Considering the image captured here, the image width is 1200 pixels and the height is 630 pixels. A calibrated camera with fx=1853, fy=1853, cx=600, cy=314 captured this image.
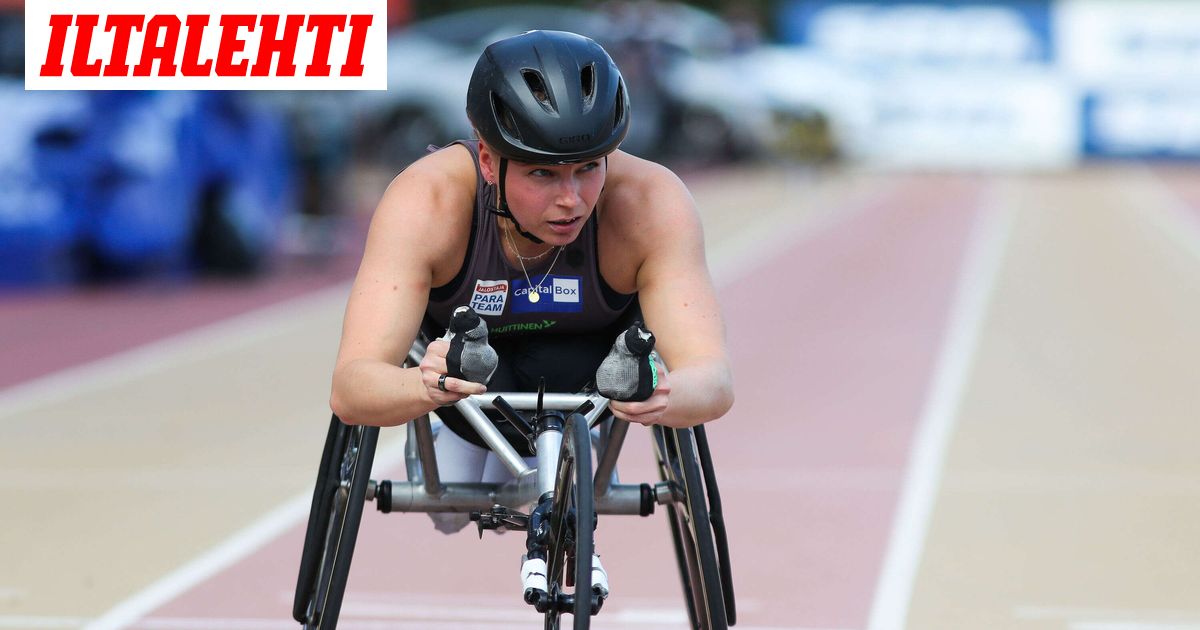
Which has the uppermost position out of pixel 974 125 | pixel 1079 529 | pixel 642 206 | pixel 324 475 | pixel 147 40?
pixel 974 125

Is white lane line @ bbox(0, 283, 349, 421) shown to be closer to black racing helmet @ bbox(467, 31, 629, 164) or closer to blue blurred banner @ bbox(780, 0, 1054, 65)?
black racing helmet @ bbox(467, 31, 629, 164)

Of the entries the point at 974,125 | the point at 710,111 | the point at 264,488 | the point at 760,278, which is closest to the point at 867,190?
the point at 710,111

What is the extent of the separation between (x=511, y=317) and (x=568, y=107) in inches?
21.5

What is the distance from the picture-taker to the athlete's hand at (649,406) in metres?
3.79

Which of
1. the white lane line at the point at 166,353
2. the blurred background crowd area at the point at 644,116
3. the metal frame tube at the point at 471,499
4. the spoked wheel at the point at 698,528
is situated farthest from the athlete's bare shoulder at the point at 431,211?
the blurred background crowd area at the point at 644,116

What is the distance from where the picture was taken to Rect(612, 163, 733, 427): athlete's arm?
409 cm

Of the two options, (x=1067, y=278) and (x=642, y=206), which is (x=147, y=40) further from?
(x=1067, y=278)

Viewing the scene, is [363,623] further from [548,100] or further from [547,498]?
[548,100]

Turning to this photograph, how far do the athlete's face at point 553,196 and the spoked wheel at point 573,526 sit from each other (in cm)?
43

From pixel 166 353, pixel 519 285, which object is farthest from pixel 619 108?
pixel 166 353

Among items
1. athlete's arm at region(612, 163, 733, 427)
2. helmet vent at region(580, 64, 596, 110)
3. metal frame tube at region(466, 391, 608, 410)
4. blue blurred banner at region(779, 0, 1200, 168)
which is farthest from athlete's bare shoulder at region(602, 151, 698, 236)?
blue blurred banner at region(779, 0, 1200, 168)

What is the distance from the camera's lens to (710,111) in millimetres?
29062

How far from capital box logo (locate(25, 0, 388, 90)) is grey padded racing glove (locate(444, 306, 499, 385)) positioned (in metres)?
4.03

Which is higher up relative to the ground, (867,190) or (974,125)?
(974,125)
